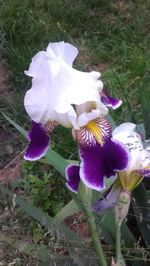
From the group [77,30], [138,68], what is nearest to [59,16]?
[77,30]

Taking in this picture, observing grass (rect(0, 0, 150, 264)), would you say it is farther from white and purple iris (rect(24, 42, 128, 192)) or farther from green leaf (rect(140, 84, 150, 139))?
white and purple iris (rect(24, 42, 128, 192))

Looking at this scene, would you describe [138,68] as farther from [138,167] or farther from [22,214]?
[138,167]

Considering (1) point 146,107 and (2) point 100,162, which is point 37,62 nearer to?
(2) point 100,162

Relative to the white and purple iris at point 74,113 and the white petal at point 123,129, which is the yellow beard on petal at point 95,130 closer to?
the white and purple iris at point 74,113

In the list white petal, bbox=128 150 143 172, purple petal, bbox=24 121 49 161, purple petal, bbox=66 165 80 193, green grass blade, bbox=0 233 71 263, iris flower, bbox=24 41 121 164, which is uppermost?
iris flower, bbox=24 41 121 164

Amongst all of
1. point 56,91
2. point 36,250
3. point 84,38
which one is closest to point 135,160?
point 56,91

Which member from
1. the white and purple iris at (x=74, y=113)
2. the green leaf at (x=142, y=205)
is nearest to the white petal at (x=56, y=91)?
the white and purple iris at (x=74, y=113)

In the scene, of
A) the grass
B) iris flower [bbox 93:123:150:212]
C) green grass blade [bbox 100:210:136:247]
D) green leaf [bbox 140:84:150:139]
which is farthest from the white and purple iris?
the grass

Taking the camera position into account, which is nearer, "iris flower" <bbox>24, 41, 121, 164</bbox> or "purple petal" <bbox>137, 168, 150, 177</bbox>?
"iris flower" <bbox>24, 41, 121, 164</bbox>
